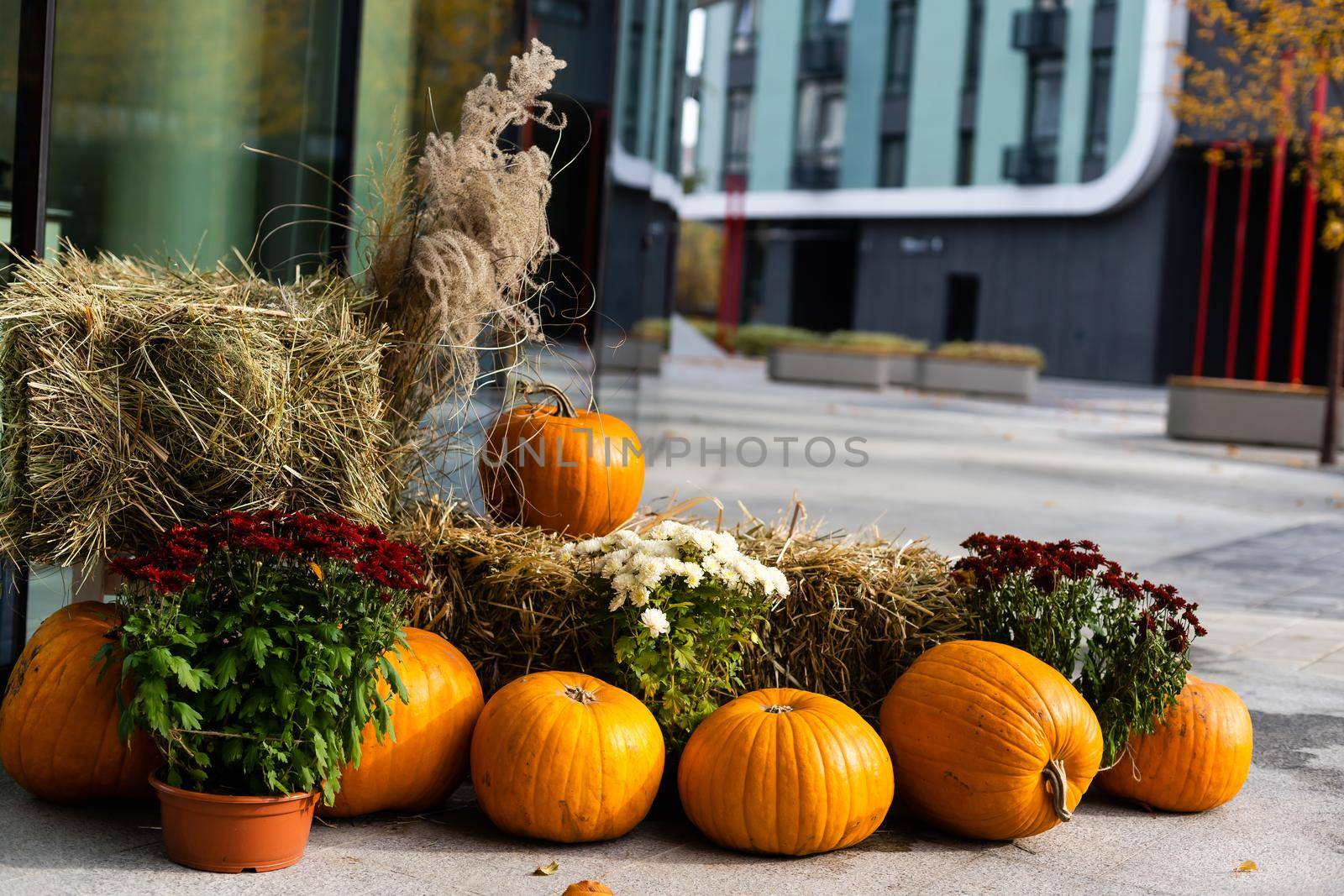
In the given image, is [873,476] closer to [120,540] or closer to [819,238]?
[120,540]

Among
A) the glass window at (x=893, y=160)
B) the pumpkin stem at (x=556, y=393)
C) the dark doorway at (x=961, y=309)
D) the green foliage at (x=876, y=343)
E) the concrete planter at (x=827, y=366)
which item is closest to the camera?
the pumpkin stem at (x=556, y=393)

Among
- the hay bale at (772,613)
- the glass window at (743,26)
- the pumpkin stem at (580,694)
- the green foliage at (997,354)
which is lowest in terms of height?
the pumpkin stem at (580,694)

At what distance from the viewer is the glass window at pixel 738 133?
139ft

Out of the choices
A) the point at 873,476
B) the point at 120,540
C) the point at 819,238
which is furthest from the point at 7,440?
the point at 819,238

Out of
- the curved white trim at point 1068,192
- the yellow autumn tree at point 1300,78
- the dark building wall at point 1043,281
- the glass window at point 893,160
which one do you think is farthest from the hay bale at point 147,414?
the glass window at point 893,160

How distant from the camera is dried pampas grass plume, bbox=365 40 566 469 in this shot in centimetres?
381

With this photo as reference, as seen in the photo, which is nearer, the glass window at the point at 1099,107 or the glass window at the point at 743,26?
the glass window at the point at 1099,107

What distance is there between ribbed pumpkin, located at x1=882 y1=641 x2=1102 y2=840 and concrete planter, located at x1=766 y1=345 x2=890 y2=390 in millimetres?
22819

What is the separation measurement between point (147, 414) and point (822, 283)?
39238 mm

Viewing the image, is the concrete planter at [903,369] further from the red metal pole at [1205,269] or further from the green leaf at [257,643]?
the green leaf at [257,643]

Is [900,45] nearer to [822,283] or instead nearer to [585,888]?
[822,283]

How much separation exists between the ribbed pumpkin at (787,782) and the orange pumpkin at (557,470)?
3.41 ft

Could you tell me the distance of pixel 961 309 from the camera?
38062 millimetres

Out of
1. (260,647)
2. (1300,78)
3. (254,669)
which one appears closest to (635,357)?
(1300,78)
